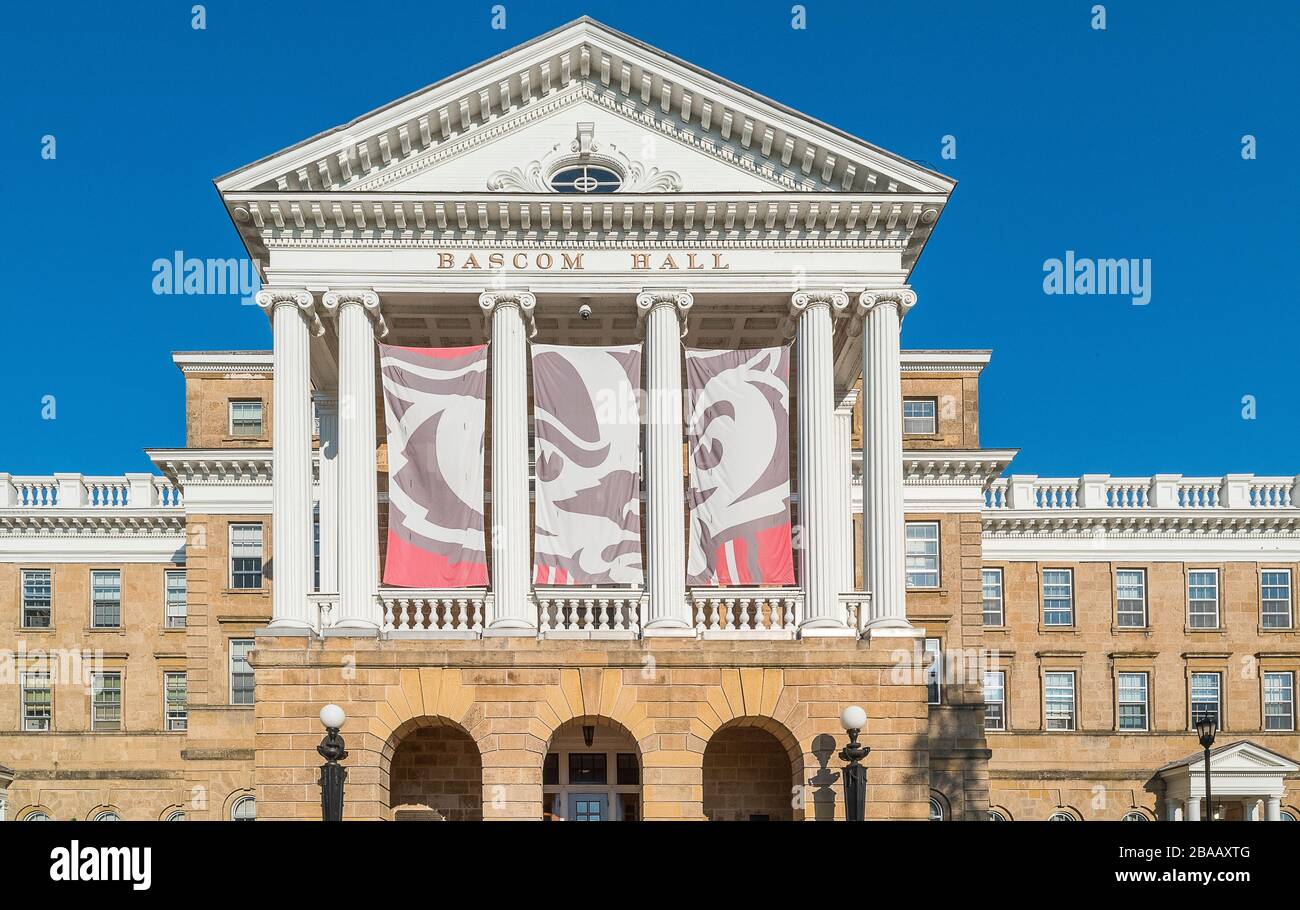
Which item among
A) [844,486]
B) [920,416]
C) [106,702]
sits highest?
[920,416]

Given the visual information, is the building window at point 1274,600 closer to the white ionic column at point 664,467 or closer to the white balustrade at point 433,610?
the white ionic column at point 664,467

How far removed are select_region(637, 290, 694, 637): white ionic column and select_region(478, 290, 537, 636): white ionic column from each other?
251 cm

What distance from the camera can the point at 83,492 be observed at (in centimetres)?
5947

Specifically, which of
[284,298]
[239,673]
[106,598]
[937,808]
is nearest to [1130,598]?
[937,808]

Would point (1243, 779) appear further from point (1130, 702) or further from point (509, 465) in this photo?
point (509, 465)

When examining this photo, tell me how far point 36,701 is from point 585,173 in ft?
114

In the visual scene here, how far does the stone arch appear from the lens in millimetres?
34500

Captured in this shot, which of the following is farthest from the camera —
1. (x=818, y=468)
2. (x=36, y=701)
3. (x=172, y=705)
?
(x=36, y=701)

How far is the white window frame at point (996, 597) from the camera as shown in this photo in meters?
58.4

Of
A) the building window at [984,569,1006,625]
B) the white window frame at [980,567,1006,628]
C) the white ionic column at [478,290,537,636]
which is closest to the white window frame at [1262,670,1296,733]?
the white window frame at [980,567,1006,628]

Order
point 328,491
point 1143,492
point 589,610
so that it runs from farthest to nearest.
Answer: point 1143,492 < point 328,491 < point 589,610

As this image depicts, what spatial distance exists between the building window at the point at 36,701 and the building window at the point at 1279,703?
44.3 metres

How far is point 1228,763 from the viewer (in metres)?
54.9
